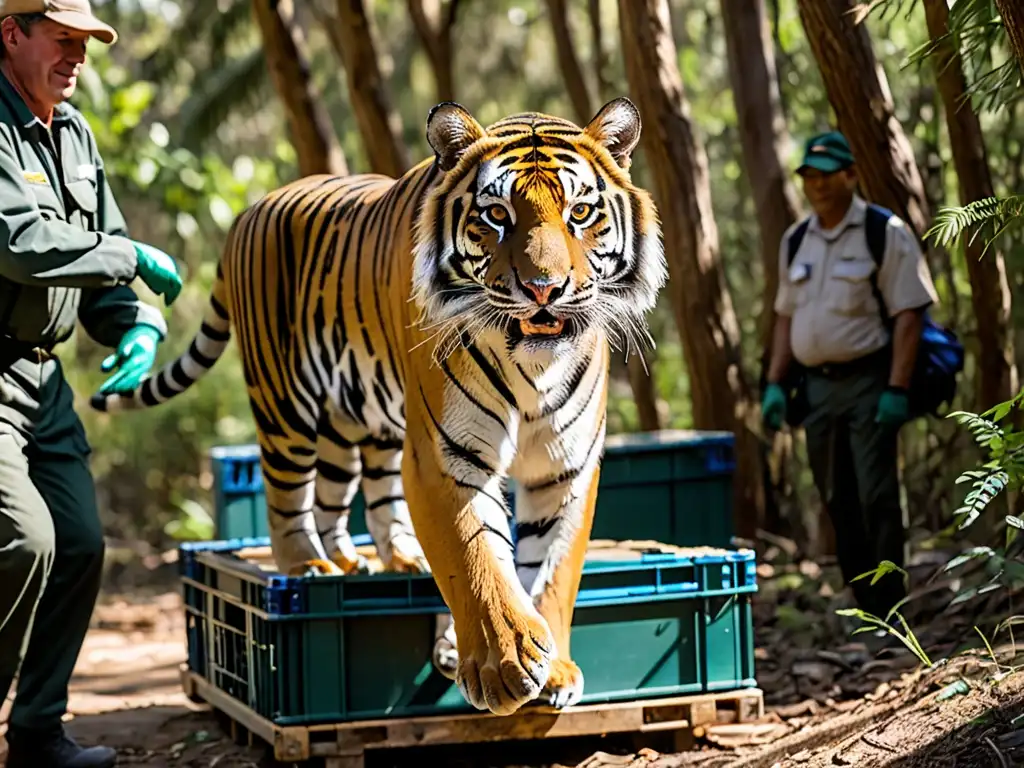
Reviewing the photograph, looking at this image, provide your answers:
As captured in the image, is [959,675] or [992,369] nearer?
[959,675]

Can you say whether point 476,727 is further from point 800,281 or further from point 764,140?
point 764,140

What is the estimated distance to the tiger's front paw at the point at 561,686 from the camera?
4438 mm

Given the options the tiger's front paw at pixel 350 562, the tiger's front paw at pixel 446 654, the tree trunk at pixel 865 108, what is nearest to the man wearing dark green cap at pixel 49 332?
the tiger's front paw at pixel 350 562

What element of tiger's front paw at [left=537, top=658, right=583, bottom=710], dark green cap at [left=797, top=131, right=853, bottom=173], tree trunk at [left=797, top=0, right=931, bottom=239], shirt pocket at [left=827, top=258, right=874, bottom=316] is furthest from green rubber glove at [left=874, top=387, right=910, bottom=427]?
tiger's front paw at [left=537, top=658, right=583, bottom=710]

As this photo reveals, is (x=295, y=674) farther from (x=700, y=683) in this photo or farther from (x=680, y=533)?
(x=680, y=533)

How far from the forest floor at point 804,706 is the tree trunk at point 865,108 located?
1.62 m

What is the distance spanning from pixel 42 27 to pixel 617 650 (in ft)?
8.54

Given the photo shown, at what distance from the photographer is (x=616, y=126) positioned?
4.66m

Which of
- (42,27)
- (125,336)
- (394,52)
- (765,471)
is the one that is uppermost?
(394,52)

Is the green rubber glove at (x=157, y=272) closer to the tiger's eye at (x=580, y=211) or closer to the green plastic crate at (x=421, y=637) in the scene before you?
the green plastic crate at (x=421, y=637)

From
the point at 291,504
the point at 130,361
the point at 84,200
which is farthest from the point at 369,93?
the point at 130,361

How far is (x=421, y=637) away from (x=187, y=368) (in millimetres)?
1641

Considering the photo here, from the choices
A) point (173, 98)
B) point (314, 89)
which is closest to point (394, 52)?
point (173, 98)

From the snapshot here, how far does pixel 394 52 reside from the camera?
20.2 meters
